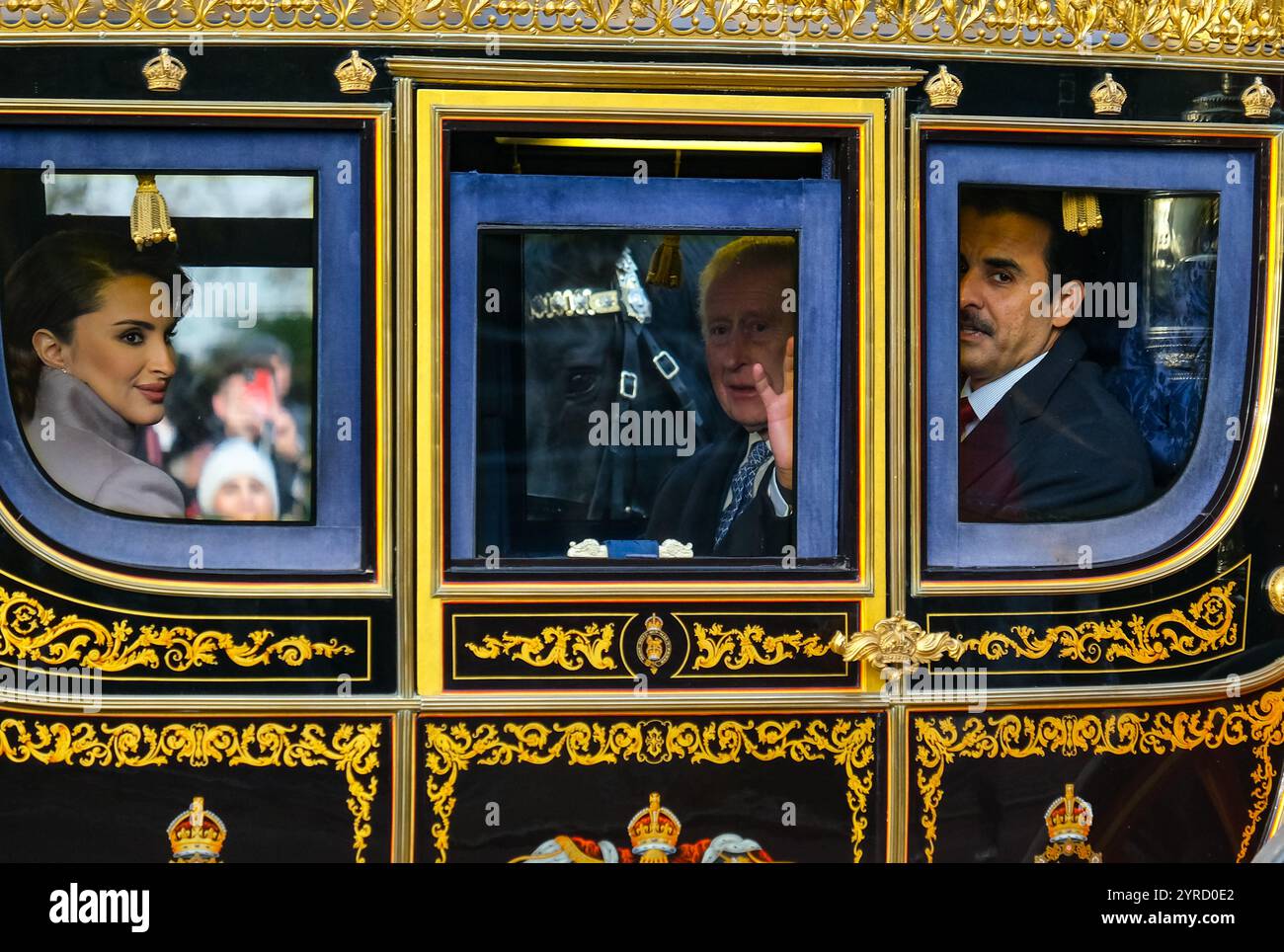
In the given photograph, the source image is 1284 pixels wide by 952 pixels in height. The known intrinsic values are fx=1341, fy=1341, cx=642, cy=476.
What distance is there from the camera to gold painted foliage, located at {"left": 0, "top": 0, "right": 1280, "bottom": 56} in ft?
12.1

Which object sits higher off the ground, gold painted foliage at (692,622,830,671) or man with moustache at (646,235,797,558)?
man with moustache at (646,235,797,558)

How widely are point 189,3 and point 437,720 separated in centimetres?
210

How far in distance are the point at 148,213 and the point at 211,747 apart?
1.49 m

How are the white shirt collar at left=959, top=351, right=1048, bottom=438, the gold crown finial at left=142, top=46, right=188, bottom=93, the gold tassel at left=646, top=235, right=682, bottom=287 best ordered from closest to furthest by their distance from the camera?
1. the gold crown finial at left=142, top=46, right=188, bottom=93
2. the gold tassel at left=646, top=235, right=682, bottom=287
3. the white shirt collar at left=959, top=351, right=1048, bottom=438

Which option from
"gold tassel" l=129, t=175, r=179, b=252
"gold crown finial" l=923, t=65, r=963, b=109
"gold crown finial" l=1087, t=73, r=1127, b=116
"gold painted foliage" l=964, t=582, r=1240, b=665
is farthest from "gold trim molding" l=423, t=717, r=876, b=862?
"gold crown finial" l=1087, t=73, r=1127, b=116

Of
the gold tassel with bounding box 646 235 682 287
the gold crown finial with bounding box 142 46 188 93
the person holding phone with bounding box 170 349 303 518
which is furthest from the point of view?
the gold tassel with bounding box 646 235 682 287

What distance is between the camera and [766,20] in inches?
149

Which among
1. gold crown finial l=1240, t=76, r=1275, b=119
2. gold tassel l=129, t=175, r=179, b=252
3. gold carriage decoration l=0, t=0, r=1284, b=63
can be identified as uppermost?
gold carriage decoration l=0, t=0, r=1284, b=63

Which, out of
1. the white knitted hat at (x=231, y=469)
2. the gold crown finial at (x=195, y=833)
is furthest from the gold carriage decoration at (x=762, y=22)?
the gold crown finial at (x=195, y=833)

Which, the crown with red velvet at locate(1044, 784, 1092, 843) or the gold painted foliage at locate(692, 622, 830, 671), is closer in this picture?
the gold painted foliage at locate(692, 622, 830, 671)

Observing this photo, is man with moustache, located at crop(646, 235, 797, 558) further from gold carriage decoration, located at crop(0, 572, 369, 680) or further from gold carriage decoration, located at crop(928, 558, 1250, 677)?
gold carriage decoration, located at crop(0, 572, 369, 680)

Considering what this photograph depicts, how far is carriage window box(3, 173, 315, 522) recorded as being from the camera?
3746 millimetres

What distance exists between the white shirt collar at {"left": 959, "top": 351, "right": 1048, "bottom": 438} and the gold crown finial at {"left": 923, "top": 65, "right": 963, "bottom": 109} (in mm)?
804

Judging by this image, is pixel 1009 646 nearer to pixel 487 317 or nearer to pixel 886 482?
pixel 886 482
